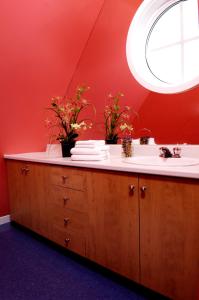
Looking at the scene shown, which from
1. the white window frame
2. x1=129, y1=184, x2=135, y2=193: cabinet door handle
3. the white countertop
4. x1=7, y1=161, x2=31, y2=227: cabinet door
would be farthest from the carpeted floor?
the white window frame

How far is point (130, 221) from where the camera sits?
1.50 meters

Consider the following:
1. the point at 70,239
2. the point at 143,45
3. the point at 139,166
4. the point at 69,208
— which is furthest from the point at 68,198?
the point at 143,45

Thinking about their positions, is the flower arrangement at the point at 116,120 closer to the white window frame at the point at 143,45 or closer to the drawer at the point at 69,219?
the white window frame at the point at 143,45

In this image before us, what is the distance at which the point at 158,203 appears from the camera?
1354 millimetres

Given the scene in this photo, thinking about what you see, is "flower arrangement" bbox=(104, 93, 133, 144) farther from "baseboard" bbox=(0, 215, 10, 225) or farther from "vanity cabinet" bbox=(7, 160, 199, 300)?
"baseboard" bbox=(0, 215, 10, 225)

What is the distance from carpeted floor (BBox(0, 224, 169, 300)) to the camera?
5.06 feet

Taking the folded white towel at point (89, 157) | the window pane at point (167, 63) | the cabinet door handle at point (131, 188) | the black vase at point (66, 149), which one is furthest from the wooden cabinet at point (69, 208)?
the window pane at point (167, 63)

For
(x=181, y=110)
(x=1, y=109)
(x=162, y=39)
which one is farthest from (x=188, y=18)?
(x=1, y=109)

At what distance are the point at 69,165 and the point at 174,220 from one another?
88 cm

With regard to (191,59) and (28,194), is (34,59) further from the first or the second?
(191,59)

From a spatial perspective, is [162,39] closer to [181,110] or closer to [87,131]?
[181,110]

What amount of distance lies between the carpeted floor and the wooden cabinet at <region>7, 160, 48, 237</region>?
0.24 metres

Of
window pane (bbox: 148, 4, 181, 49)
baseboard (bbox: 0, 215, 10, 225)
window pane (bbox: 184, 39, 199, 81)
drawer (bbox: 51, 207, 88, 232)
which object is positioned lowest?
baseboard (bbox: 0, 215, 10, 225)

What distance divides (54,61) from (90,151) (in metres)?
1.47
